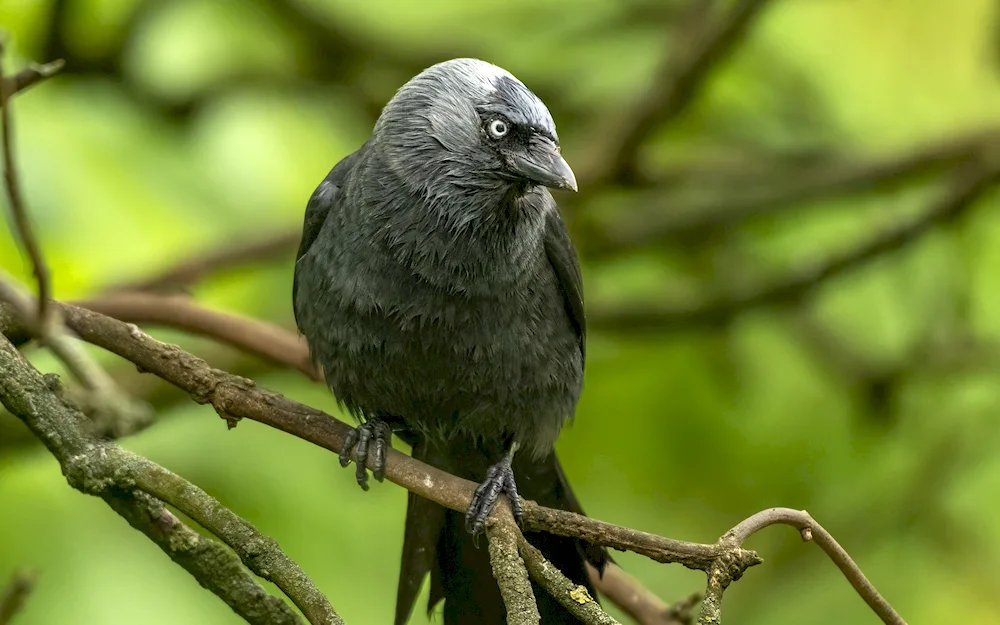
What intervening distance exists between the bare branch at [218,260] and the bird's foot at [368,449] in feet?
4.12

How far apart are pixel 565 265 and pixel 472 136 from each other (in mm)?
511

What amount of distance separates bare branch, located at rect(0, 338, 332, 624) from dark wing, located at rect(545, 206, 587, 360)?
152 centimetres

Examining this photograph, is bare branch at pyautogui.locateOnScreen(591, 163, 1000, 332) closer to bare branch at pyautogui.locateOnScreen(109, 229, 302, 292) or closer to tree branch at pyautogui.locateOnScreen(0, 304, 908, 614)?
bare branch at pyautogui.locateOnScreen(109, 229, 302, 292)

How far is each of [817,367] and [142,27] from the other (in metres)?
3.53

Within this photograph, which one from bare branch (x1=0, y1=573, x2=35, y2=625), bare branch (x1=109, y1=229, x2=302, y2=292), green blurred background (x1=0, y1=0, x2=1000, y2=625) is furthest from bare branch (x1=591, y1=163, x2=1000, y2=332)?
bare branch (x1=0, y1=573, x2=35, y2=625)

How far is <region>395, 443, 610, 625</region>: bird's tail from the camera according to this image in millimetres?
3309

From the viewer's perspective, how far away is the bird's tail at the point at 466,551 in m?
3.31

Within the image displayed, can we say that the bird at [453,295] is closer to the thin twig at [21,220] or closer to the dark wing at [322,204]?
the dark wing at [322,204]

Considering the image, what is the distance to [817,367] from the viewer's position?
5535 millimetres

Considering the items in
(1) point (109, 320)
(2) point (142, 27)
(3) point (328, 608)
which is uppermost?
(2) point (142, 27)

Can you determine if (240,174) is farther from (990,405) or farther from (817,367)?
(990,405)

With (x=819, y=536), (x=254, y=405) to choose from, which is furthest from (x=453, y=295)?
(x=819, y=536)

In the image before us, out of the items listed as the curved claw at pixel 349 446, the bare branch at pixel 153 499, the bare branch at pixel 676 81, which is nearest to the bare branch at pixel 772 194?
the bare branch at pixel 676 81

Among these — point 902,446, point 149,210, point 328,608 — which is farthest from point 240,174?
point 902,446
